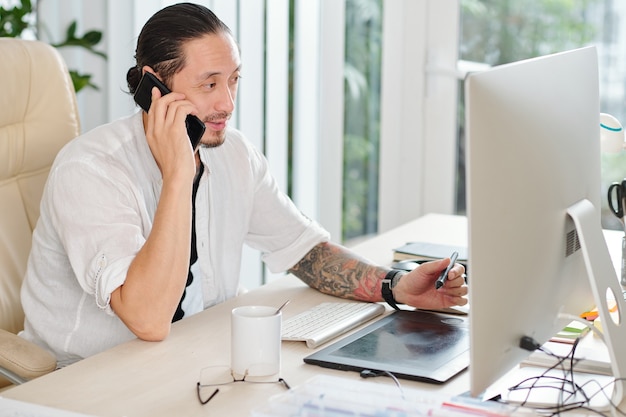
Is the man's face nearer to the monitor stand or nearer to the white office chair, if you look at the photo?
the white office chair

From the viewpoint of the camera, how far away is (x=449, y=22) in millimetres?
3490

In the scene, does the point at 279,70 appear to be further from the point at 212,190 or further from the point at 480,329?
the point at 480,329

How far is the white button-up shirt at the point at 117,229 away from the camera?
161cm

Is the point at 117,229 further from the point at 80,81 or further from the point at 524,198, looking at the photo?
the point at 80,81

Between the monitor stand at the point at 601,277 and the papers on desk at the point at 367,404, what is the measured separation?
190 mm

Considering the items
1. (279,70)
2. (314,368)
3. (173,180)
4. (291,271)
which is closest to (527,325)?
(314,368)

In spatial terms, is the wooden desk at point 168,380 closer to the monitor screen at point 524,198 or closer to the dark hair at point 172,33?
the monitor screen at point 524,198

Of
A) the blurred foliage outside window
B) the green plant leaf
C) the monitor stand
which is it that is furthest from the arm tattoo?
the blurred foliage outside window

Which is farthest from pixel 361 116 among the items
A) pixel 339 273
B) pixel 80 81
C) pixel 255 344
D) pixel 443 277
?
pixel 255 344

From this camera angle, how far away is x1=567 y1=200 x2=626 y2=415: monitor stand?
49.1 inches

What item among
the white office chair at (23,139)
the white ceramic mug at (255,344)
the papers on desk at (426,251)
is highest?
the white office chair at (23,139)

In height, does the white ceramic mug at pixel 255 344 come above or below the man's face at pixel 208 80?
below

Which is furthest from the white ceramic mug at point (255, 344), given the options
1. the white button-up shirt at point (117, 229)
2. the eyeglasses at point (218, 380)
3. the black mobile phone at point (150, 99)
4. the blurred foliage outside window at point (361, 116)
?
the blurred foliage outside window at point (361, 116)

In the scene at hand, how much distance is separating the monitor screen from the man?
0.44 metres
